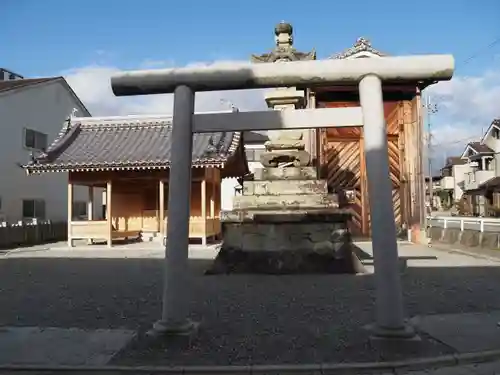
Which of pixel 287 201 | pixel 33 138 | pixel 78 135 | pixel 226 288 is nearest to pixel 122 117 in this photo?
pixel 78 135

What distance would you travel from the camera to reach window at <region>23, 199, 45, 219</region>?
2619 cm

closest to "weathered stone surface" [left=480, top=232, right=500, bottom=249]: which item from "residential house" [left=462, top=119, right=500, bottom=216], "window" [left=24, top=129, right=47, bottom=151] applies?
"window" [left=24, top=129, right=47, bottom=151]

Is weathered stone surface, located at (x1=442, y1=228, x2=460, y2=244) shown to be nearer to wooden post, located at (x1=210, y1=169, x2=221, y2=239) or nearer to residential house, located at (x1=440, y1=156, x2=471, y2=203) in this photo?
wooden post, located at (x1=210, y1=169, x2=221, y2=239)

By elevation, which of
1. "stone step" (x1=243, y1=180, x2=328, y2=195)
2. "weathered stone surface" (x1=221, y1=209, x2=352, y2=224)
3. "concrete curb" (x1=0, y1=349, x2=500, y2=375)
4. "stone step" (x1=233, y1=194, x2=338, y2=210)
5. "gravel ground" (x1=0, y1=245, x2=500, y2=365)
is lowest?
"concrete curb" (x1=0, y1=349, x2=500, y2=375)

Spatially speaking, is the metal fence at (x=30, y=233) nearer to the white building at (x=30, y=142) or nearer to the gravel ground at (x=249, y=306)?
the white building at (x=30, y=142)

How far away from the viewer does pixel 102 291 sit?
387 inches

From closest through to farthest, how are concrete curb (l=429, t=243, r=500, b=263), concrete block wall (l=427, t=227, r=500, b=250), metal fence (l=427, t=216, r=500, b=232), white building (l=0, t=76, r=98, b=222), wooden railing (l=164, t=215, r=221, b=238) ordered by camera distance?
1. concrete curb (l=429, t=243, r=500, b=263)
2. concrete block wall (l=427, t=227, r=500, b=250)
3. metal fence (l=427, t=216, r=500, b=232)
4. wooden railing (l=164, t=215, r=221, b=238)
5. white building (l=0, t=76, r=98, b=222)

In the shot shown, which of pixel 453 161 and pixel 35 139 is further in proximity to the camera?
pixel 453 161

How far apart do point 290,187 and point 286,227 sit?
3.34ft

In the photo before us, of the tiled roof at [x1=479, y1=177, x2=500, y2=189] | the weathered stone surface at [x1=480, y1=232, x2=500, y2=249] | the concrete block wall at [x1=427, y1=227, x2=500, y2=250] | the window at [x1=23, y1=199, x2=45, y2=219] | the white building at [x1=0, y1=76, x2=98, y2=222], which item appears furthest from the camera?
Result: the tiled roof at [x1=479, y1=177, x2=500, y2=189]

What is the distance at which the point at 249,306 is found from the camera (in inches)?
314

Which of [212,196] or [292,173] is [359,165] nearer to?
[212,196]

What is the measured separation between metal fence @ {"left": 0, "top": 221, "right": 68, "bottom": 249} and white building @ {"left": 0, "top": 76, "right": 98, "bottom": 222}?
3.84 ft

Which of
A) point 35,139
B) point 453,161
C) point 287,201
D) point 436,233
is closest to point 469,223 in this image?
point 436,233
